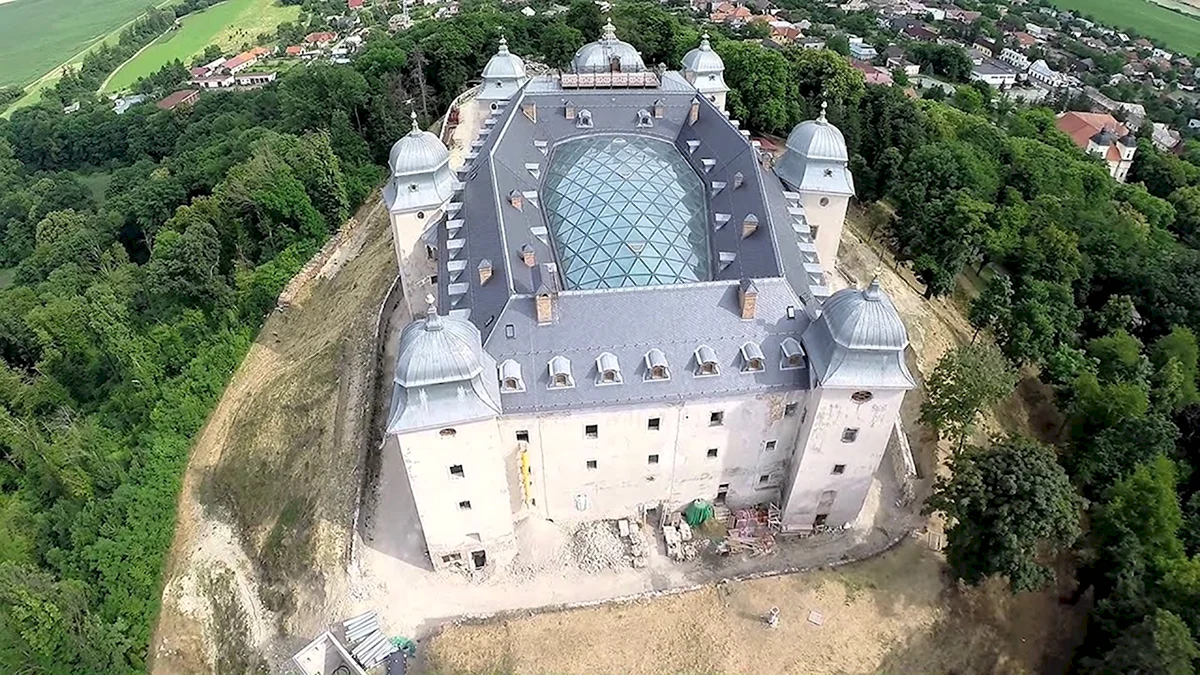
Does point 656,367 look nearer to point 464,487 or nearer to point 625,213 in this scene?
point 464,487

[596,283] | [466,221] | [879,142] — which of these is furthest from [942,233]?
[466,221]

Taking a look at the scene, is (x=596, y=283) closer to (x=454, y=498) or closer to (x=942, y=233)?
(x=454, y=498)

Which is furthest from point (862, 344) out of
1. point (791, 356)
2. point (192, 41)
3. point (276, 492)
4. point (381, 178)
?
point (192, 41)

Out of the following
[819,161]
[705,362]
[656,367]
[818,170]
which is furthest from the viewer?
[818,170]

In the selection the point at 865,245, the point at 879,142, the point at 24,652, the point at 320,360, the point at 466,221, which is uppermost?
the point at 466,221

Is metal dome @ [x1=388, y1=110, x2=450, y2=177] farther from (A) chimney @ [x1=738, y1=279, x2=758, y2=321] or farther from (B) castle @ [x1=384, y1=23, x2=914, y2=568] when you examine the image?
(A) chimney @ [x1=738, y1=279, x2=758, y2=321]

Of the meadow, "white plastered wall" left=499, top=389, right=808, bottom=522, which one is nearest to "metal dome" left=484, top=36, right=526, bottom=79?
"white plastered wall" left=499, top=389, right=808, bottom=522

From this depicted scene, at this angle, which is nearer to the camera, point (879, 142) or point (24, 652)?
point (24, 652)
